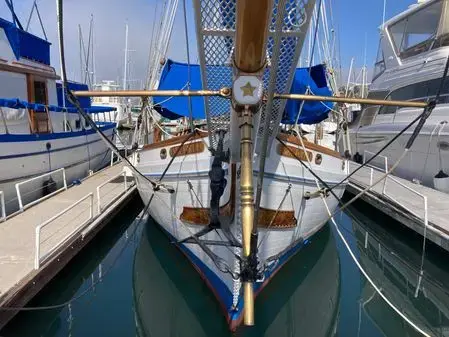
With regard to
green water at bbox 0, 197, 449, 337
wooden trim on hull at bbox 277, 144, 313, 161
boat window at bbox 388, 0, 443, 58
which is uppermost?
boat window at bbox 388, 0, 443, 58

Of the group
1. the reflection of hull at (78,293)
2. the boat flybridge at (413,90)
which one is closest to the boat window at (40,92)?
the reflection of hull at (78,293)

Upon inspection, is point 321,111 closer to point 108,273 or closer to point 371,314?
point 371,314

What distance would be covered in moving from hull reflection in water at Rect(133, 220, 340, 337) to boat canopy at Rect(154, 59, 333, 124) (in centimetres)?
278

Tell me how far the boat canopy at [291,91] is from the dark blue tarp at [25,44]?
5.66 m

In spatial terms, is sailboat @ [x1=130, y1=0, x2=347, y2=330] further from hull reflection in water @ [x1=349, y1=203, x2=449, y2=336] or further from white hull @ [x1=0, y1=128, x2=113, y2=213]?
white hull @ [x1=0, y1=128, x2=113, y2=213]

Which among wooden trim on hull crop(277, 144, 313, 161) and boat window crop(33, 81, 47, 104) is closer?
wooden trim on hull crop(277, 144, 313, 161)

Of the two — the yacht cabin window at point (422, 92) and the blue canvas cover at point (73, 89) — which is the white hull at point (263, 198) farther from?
the blue canvas cover at point (73, 89)

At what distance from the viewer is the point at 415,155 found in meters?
11.6

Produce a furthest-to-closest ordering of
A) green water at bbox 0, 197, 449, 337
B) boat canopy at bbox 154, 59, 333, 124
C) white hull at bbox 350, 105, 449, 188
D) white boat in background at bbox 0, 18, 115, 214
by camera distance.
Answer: white hull at bbox 350, 105, 449, 188 < white boat in background at bbox 0, 18, 115, 214 < boat canopy at bbox 154, 59, 333, 124 < green water at bbox 0, 197, 449, 337

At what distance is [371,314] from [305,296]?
1.03 meters

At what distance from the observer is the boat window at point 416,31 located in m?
12.4

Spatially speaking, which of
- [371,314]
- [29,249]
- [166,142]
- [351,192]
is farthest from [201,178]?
[351,192]

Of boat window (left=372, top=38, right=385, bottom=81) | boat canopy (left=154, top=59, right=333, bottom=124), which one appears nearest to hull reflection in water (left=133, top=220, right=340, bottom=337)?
boat canopy (left=154, top=59, right=333, bottom=124)

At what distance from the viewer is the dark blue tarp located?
10.8 metres
